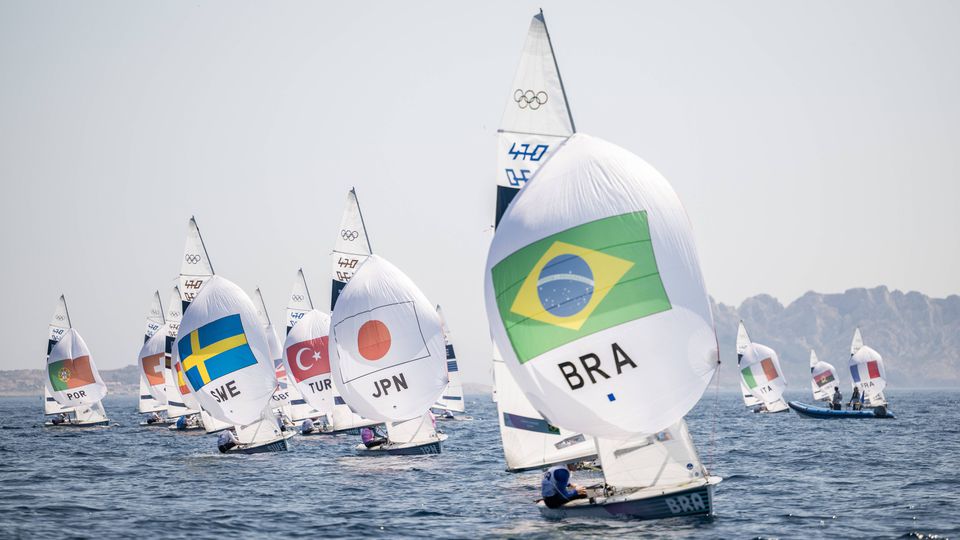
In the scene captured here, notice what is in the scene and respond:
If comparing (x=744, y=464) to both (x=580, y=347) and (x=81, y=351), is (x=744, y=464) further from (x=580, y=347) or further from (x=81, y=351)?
(x=81, y=351)

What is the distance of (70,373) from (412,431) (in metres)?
37.0

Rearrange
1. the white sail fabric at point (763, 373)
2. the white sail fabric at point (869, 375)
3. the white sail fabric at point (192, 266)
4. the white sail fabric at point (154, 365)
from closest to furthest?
the white sail fabric at point (192, 266) → the white sail fabric at point (154, 365) → the white sail fabric at point (869, 375) → the white sail fabric at point (763, 373)

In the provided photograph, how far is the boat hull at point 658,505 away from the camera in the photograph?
20.0 m

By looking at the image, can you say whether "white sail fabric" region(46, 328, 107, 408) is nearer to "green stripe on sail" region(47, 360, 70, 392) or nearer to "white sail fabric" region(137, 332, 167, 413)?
"green stripe on sail" region(47, 360, 70, 392)

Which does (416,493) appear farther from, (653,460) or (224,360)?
(224,360)

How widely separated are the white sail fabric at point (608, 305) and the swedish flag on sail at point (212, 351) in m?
22.1

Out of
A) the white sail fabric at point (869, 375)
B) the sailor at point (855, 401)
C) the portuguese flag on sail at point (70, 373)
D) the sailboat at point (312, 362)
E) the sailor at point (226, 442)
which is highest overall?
the portuguese flag on sail at point (70, 373)

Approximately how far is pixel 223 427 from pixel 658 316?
1260 inches

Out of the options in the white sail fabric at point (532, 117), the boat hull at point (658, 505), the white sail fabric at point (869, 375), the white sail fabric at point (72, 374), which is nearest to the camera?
the boat hull at point (658, 505)

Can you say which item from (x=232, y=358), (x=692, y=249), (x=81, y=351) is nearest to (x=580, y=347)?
(x=692, y=249)

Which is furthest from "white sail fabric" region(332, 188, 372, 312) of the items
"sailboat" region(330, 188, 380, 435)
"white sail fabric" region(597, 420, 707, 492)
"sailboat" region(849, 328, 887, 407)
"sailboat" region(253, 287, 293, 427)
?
"sailboat" region(849, 328, 887, 407)

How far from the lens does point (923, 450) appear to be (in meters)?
41.6

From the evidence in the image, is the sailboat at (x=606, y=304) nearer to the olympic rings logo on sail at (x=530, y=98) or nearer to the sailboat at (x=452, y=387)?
the olympic rings logo on sail at (x=530, y=98)

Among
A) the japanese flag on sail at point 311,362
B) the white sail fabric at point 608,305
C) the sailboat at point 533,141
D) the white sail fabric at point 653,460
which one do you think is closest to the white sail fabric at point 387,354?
the japanese flag on sail at point 311,362
